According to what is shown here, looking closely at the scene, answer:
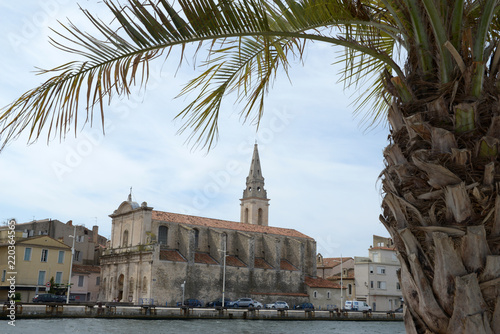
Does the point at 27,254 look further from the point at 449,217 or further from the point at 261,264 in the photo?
the point at 449,217

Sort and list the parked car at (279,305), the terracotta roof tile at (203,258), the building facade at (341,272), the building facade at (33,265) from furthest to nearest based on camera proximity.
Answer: the building facade at (341,272)
the terracotta roof tile at (203,258)
the parked car at (279,305)
the building facade at (33,265)

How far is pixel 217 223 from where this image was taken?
5606 centimetres

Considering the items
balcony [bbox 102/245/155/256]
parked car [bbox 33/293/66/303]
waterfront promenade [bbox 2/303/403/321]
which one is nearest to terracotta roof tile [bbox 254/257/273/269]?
waterfront promenade [bbox 2/303/403/321]

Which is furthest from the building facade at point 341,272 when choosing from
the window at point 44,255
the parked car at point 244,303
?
the window at point 44,255

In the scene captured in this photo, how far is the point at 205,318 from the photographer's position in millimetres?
39562

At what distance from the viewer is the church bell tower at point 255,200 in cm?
7419

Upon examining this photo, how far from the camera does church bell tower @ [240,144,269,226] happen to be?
7419 centimetres

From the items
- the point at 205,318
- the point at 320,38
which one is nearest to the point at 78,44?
the point at 320,38

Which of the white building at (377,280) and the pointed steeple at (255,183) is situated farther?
the pointed steeple at (255,183)

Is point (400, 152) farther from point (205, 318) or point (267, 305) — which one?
point (267, 305)

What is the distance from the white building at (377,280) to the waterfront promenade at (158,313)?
8.65 m

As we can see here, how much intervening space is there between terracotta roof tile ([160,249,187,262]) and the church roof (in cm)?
382

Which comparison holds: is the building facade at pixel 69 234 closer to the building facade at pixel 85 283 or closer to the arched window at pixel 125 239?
the building facade at pixel 85 283

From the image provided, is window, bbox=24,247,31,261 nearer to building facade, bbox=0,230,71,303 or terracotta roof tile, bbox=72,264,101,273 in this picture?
building facade, bbox=0,230,71,303
